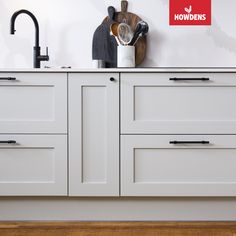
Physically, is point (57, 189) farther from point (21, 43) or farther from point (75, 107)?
point (21, 43)

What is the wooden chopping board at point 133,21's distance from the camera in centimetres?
262

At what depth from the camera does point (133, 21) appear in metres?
2.62

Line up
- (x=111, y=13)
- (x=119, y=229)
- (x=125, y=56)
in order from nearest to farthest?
(x=119, y=229), (x=125, y=56), (x=111, y=13)

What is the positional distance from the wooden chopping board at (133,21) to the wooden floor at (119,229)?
1.14 meters

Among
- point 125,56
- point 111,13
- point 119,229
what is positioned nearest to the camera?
point 119,229

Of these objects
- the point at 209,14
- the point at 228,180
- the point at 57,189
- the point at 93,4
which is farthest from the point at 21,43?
the point at 228,180

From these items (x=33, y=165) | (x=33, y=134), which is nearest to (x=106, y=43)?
(x=33, y=134)

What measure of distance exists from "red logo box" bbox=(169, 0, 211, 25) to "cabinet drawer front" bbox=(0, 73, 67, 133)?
103 cm

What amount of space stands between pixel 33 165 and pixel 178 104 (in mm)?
878

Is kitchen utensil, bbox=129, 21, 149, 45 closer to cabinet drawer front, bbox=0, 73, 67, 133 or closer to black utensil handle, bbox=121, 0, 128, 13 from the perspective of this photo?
black utensil handle, bbox=121, 0, 128, 13

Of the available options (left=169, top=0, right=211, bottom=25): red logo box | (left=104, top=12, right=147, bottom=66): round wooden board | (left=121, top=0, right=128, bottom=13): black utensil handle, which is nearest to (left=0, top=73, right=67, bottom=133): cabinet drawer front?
(left=104, top=12, right=147, bottom=66): round wooden board

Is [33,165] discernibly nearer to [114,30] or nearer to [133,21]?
[114,30]

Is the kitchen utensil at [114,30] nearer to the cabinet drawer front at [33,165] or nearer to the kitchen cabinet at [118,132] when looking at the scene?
the kitchen cabinet at [118,132]

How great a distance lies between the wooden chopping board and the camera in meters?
2.62
